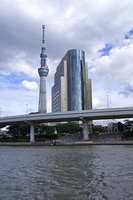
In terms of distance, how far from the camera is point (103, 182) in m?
13.6

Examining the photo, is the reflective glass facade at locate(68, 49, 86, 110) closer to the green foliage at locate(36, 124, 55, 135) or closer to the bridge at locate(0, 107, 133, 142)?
the green foliage at locate(36, 124, 55, 135)

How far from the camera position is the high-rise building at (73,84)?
168625 mm

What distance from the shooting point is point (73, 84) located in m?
168

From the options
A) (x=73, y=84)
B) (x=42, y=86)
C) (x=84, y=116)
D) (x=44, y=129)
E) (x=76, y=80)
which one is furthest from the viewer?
(x=42, y=86)

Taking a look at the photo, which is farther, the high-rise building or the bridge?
the high-rise building

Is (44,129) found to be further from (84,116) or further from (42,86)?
(42,86)

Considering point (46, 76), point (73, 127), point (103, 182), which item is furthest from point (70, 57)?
point (103, 182)

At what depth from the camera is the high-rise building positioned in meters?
169

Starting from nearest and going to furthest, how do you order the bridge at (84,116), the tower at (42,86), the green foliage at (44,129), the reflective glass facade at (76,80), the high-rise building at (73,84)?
the bridge at (84,116), the green foliage at (44,129), the reflective glass facade at (76,80), the high-rise building at (73,84), the tower at (42,86)

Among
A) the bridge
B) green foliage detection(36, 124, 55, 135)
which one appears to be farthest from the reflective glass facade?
the bridge

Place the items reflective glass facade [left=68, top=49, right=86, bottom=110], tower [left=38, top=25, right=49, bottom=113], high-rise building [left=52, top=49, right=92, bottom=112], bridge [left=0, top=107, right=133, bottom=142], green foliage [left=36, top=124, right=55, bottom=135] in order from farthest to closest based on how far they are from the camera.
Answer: tower [left=38, top=25, right=49, bottom=113] < high-rise building [left=52, top=49, right=92, bottom=112] < reflective glass facade [left=68, top=49, right=86, bottom=110] < green foliage [left=36, top=124, right=55, bottom=135] < bridge [left=0, top=107, right=133, bottom=142]

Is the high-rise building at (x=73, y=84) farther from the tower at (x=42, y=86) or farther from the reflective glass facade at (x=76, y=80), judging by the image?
the tower at (x=42, y=86)

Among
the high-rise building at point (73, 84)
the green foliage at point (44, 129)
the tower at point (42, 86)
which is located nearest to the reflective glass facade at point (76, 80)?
the high-rise building at point (73, 84)

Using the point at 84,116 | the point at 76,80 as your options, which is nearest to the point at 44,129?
the point at 84,116
